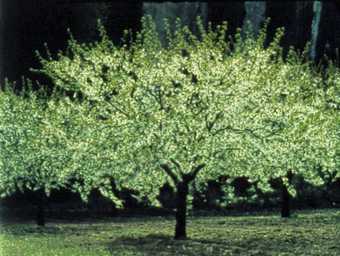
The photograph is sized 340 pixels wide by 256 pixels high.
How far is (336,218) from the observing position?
30453 mm

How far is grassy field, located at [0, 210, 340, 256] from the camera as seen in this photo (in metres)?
20.0

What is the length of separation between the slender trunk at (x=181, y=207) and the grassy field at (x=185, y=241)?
40 centimetres

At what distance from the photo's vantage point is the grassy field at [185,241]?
2005 centimetres

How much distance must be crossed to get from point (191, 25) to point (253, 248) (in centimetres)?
3171

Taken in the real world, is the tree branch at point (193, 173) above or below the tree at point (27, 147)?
below

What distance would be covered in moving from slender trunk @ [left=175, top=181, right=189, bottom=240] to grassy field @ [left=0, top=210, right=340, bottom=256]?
397 mm

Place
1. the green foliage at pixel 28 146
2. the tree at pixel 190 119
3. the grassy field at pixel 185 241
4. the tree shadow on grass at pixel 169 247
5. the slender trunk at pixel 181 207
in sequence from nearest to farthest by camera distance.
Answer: the tree shadow on grass at pixel 169 247
the grassy field at pixel 185 241
the tree at pixel 190 119
the slender trunk at pixel 181 207
the green foliage at pixel 28 146

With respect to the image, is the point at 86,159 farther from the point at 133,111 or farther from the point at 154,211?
the point at 154,211

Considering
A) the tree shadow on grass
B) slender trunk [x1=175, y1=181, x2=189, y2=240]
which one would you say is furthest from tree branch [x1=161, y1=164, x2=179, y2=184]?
the tree shadow on grass

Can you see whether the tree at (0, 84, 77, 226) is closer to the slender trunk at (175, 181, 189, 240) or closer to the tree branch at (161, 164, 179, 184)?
the slender trunk at (175, 181, 189, 240)

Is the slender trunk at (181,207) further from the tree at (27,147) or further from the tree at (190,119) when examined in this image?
the tree at (27,147)

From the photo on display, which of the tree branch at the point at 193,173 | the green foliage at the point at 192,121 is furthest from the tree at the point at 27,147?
the tree branch at the point at 193,173

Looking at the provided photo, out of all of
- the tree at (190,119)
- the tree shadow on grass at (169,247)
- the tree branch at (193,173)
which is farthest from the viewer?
the tree branch at (193,173)

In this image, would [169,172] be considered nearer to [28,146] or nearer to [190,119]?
[190,119]
